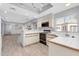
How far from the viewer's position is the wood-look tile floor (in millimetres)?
1593

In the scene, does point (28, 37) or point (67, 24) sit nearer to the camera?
point (67, 24)

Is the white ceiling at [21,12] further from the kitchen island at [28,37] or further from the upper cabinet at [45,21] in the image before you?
the kitchen island at [28,37]

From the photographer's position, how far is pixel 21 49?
1.60 m

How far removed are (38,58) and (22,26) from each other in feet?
2.16

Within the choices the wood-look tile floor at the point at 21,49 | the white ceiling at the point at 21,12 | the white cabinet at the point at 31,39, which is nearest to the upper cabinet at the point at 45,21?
the white ceiling at the point at 21,12

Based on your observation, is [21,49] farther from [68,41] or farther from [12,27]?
[68,41]

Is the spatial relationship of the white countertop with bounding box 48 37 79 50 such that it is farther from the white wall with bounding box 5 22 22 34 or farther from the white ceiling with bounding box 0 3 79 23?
the white wall with bounding box 5 22 22 34

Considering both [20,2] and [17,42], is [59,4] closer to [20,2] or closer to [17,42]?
[20,2]

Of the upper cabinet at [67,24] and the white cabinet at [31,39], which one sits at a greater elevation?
the upper cabinet at [67,24]

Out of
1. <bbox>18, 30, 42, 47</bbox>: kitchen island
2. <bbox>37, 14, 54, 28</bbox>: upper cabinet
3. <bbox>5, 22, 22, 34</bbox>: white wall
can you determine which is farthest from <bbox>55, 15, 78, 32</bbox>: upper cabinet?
<bbox>5, 22, 22, 34</bbox>: white wall

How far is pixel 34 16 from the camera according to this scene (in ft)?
5.39

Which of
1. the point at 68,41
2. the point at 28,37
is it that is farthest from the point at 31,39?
the point at 68,41

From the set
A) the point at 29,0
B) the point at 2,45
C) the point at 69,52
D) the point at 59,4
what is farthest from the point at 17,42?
the point at 59,4

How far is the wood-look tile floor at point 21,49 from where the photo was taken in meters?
1.59
